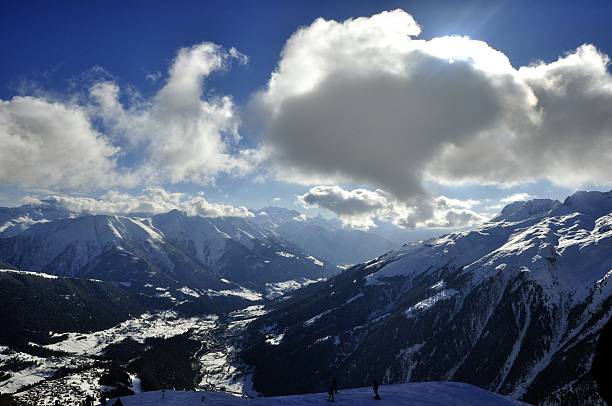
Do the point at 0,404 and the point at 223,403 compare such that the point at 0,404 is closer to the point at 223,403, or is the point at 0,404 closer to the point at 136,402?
the point at 136,402

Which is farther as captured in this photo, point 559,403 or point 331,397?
point 559,403

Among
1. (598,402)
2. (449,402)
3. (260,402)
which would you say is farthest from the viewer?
(598,402)

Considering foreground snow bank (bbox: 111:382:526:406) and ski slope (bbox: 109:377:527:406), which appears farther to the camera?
foreground snow bank (bbox: 111:382:526:406)

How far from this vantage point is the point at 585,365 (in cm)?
19875

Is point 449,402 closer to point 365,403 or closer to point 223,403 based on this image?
point 365,403

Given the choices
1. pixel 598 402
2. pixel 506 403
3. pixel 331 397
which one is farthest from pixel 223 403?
pixel 598 402

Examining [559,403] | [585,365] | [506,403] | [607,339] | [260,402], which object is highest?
[607,339]

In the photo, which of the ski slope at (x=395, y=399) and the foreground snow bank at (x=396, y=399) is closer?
the ski slope at (x=395, y=399)

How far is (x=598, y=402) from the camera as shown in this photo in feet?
544

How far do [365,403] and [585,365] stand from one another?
183964 mm

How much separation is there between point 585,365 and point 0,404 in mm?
234644

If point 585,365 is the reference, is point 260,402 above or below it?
above

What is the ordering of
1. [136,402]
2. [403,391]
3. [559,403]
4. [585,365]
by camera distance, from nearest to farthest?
[403,391] → [136,402] → [559,403] → [585,365]

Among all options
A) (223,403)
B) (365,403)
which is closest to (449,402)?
(365,403)
